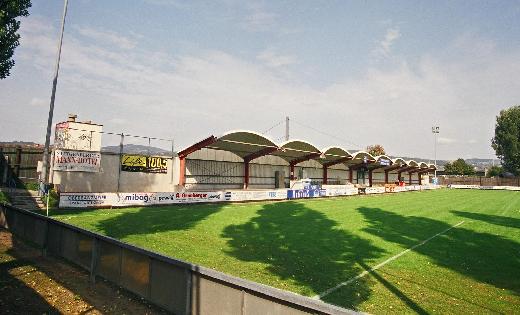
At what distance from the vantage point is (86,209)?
79.2 feet

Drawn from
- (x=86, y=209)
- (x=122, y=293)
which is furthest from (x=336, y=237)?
(x=86, y=209)

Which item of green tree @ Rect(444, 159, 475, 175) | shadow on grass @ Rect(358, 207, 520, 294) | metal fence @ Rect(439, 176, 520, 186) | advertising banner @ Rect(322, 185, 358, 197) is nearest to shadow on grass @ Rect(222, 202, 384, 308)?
shadow on grass @ Rect(358, 207, 520, 294)

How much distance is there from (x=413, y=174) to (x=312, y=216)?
8353 cm

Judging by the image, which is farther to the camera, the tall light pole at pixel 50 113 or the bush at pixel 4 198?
the bush at pixel 4 198

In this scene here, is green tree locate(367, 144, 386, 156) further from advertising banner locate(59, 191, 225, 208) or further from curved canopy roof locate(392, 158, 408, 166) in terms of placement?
advertising banner locate(59, 191, 225, 208)

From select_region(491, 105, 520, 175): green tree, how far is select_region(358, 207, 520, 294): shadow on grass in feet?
309

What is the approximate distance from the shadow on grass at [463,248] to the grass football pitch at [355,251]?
0.04 metres

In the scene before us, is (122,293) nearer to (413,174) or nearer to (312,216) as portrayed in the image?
(312,216)

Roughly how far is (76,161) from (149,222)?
1234 centimetres

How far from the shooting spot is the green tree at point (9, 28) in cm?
2042

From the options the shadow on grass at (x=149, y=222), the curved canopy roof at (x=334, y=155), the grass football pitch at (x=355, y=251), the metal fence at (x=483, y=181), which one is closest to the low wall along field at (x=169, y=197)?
the grass football pitch at (x=355, y=251)

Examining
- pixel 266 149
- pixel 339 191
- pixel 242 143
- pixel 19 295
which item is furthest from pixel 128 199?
pixel 339 191

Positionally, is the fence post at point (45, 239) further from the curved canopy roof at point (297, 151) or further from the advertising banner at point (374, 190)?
the advertising banner at point (374, 190)

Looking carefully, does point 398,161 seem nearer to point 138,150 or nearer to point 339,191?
point 339,191
